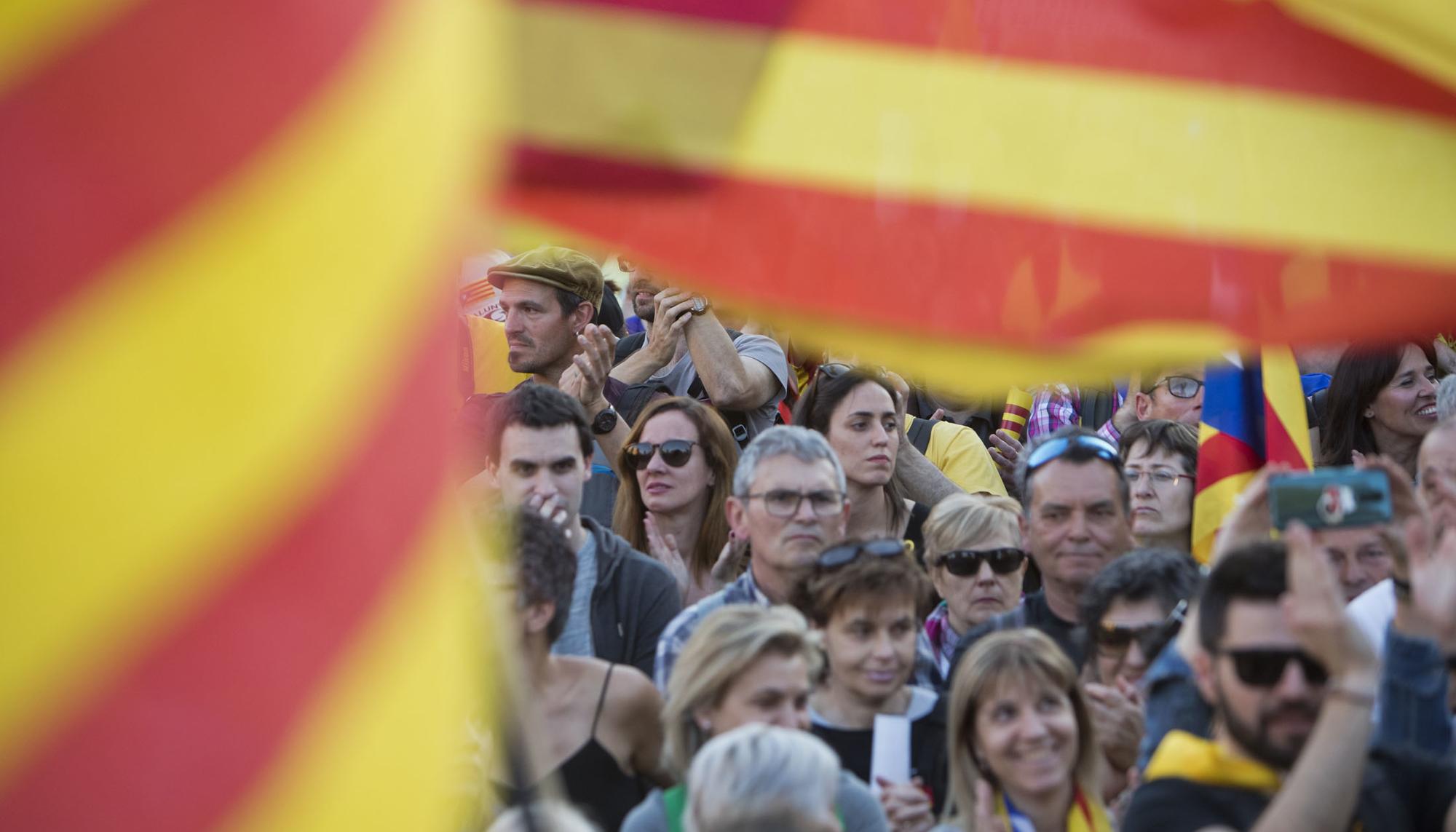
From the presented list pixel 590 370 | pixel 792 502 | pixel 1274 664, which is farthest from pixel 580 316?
pixel 1274 664

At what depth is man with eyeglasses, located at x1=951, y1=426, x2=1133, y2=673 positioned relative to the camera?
4.45 metres

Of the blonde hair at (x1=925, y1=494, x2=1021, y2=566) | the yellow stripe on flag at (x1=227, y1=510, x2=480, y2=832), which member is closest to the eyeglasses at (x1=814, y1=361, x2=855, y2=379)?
the blonde hair at (x1=925, y1=494, x2=1021, y2=566)

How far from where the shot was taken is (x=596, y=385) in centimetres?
538

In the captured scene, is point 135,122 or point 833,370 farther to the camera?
point 833,370

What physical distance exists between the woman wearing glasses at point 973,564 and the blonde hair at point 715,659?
108cm

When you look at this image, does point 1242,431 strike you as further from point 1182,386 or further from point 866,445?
point 1182,386

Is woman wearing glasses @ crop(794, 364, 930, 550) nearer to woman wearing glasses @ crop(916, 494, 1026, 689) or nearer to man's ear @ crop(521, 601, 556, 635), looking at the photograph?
woman wearing glasses @ crop(916, 494, 1026, 689)

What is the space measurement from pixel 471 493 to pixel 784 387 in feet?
4.42

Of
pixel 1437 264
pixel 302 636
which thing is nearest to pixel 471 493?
pixel 1437 264

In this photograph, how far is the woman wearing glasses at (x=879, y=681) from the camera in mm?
3848

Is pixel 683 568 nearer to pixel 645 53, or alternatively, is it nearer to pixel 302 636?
pixel 645 53

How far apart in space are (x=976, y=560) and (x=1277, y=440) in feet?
2.70

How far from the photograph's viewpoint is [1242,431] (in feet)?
15.7

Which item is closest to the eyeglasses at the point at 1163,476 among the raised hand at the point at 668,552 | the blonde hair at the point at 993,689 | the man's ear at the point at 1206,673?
the raised hand at the point at 668,552
